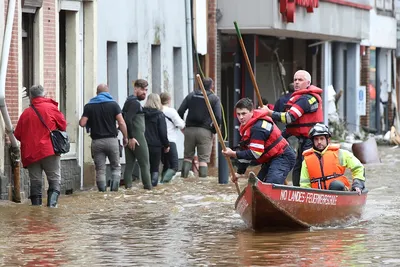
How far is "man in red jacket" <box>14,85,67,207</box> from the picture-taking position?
19625mm

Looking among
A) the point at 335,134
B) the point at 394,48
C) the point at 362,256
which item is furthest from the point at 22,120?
the point at 394,48

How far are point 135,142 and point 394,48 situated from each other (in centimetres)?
2939

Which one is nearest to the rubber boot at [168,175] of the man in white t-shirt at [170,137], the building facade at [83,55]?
the man in white t-shirt at [170,137]

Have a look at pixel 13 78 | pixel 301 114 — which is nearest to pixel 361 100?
pixel 13 78

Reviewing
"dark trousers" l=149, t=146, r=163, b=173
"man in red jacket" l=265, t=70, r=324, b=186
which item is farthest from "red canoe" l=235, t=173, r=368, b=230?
"dark trousers" l=149, t=146, r=163, b=173

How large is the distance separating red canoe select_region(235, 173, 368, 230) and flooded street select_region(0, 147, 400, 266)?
163mm

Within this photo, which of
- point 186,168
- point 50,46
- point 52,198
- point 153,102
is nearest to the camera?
point 52,198

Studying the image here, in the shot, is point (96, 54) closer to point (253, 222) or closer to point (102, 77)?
point (102, 77)

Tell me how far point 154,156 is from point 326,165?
25.4 ft

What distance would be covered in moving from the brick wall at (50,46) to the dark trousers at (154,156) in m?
1.93

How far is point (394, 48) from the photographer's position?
5150cm

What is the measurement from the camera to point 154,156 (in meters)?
24.4

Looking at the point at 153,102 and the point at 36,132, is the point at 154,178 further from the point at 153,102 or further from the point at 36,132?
the point at 36,132

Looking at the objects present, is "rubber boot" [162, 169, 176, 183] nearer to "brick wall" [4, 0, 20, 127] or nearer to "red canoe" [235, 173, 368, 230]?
"brick wall" [4, 0, 20, 127]
